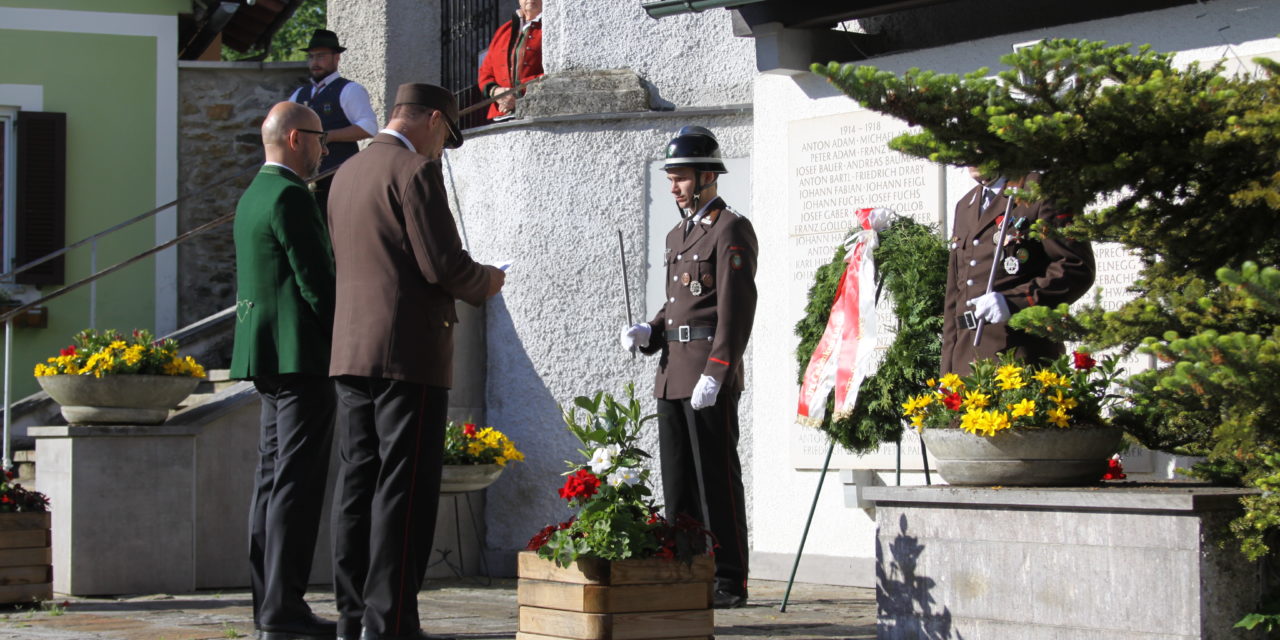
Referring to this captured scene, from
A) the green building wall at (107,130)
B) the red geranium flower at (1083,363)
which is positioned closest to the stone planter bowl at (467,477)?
the red geranium flower at (1083,363)

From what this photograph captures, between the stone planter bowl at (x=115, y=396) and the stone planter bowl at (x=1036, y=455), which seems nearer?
the stone planter bowl at (x=1036, y=455)

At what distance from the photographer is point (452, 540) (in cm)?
882

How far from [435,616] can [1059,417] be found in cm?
297

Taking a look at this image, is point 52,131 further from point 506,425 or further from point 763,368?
point 763,368

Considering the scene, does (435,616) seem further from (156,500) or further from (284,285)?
(156,500)

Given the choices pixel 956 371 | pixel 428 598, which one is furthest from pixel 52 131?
pixel 956 371

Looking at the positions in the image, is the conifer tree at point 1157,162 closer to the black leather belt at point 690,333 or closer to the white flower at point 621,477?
the white flower at point 621,477

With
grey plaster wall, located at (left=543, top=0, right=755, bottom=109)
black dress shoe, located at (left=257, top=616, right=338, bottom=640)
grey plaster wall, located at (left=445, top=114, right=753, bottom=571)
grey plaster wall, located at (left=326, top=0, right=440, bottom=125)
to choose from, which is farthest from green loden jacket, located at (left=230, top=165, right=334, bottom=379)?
grey plaster wall, located at (left=326, top=0, right=440, bottom=125)

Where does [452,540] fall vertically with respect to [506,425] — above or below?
below

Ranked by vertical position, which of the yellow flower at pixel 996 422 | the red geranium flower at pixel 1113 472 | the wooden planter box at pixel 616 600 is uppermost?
the yellow flower at pixel 996 422

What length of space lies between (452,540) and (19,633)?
123 inches

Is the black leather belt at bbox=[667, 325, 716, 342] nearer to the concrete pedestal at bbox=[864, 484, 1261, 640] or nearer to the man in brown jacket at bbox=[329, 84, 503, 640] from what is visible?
the man in brown jacket at bbox=[329, 84, 503, 640]

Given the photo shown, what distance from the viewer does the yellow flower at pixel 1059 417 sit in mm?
4602

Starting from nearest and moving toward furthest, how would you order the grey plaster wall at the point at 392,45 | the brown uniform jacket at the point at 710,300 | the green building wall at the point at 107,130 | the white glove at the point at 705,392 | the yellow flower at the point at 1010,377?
the yellow flower at the point at 1010,377 < the white glove at the point at 705,392 < the brown uniform jacket at the point at 710,300 < the grey plaster wall at the point at 392,45 < the green building wall at the point at 107,130
